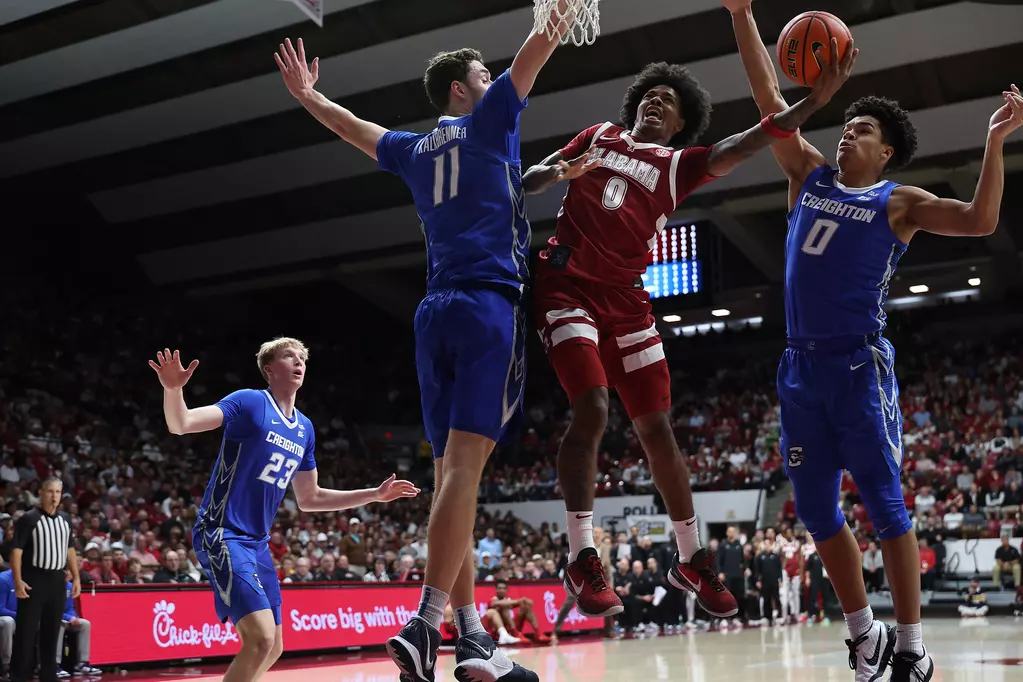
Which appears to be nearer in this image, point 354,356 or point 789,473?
point 789,473

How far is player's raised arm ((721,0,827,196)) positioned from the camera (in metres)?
5.11

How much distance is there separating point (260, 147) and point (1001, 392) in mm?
18517

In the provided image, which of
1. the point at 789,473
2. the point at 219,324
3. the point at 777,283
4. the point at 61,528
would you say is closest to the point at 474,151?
the point at 789,473

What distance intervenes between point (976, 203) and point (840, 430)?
1.26 metres

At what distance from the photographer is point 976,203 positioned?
501 cm

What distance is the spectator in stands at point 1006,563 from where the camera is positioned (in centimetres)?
1909

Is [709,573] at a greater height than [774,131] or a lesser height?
lesser

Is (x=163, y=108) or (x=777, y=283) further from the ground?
(x=163, y=108)

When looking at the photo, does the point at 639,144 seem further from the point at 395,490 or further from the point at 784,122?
the point at 395,490

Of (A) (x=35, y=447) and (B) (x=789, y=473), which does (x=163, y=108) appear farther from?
(B) (x=789, y=473)

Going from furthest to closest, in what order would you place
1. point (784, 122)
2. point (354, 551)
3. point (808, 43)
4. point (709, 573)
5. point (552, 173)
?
1. point (354, 551)
2. point (808, 43)
3. point (709, 573)
4. point (784, 122)
5. point (552, 173)

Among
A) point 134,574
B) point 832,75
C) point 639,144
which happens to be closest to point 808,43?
point 832,75

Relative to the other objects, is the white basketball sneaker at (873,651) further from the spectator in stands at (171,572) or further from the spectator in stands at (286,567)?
the spectator in stands at (286,567)

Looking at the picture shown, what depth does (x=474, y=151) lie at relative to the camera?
13.5 feet
